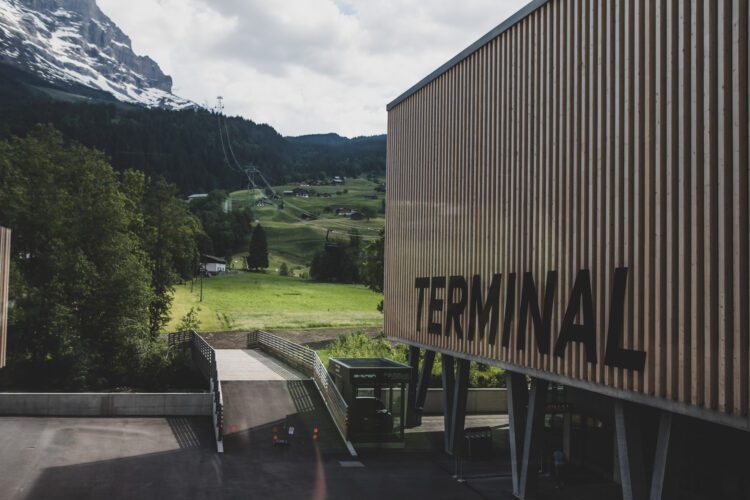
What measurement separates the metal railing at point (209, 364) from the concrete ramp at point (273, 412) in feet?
1.46

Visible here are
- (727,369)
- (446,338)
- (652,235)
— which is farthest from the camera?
(446,338)

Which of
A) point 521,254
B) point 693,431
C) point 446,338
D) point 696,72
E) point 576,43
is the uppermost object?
point 576,43

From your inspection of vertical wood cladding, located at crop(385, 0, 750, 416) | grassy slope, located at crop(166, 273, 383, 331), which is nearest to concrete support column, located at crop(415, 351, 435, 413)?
vertical wood cladding, located at crop(385, 0, 750, 416)

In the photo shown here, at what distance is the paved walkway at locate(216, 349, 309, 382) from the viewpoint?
36541 mm

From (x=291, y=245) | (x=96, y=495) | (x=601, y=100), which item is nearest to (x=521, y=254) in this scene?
(x=601, y=100)

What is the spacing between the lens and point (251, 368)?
131 feet

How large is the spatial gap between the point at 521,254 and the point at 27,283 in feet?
122

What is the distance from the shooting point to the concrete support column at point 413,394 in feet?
105

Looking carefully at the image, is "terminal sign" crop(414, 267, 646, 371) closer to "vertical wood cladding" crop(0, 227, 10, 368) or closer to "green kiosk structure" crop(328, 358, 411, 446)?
"green kiosk structure" crop(328, 358, 411, 446)

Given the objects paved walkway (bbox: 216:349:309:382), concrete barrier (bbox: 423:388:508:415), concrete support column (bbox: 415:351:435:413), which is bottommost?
concrete barrier (bbox: 423:388:508:415)

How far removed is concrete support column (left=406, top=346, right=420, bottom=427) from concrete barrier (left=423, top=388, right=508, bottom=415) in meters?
2.75

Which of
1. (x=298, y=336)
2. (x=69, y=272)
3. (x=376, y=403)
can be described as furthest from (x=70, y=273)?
(x=376, y=403)

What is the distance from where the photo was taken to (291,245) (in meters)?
180

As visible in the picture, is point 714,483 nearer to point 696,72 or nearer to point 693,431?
point 693,431
